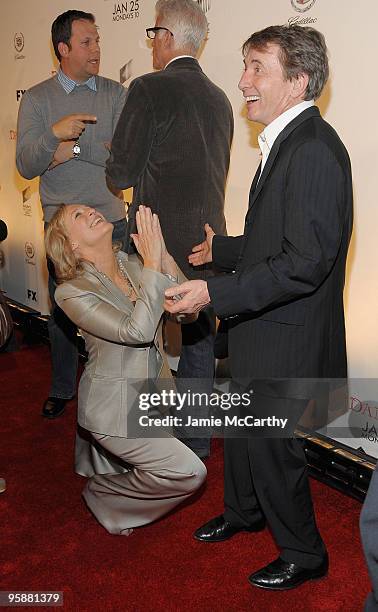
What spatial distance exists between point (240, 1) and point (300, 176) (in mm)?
1736

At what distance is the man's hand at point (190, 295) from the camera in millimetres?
2287

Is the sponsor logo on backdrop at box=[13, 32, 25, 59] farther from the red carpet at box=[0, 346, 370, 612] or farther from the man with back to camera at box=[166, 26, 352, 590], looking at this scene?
the man with back to camera at box=[166, 26, 352, 590]

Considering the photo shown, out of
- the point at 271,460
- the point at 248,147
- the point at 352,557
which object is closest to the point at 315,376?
the point at 271,460

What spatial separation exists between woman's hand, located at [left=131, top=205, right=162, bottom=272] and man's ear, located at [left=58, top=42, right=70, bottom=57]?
163 centimetres

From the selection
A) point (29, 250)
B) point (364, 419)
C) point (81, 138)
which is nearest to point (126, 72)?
point (81, 138)

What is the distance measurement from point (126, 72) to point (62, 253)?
2.05 m

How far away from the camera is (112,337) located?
2576 millimetres

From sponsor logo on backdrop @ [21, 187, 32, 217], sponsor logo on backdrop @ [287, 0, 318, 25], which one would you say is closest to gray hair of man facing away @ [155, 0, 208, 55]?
sponsor logo on backdrop @ [287, 0, 318, 25]

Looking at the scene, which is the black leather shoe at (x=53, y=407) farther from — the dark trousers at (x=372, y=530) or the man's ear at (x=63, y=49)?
the dark trousers at (x=372, y=530)

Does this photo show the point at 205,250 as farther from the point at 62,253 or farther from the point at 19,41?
the point at 19,41

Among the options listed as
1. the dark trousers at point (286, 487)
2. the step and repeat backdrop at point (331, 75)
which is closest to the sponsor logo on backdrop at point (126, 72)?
the step and repeat backdrop at point (331, 75)

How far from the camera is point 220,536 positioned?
→ 2826mm

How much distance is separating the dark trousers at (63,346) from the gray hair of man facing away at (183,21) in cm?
110

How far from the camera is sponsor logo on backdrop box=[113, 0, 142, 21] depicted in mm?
4199
